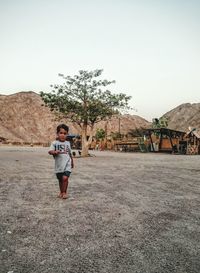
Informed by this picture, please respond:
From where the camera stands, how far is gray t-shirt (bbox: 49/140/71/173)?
621cm

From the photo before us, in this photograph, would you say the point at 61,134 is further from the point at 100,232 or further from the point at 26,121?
the point at 26,121

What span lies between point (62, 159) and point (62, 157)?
5 centimetres

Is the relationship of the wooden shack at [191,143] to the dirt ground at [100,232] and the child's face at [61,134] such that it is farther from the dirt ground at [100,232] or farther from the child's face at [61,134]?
the child's face at [61,134]

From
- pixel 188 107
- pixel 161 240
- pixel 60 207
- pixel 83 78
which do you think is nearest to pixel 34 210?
pixel 60 207

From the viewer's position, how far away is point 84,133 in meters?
27.6

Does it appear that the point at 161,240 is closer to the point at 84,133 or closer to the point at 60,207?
the point at 60,207

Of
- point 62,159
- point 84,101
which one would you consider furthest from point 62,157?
point 84,101

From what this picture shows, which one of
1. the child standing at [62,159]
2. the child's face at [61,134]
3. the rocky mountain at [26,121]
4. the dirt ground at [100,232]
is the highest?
the rocky mountain at [26,121]

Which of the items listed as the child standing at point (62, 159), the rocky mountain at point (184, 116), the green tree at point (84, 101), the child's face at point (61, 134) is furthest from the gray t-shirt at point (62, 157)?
the rocky mountain at point (184, 116)

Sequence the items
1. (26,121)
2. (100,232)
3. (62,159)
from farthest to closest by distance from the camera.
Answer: (26,121)
(62,159)
(100,232)

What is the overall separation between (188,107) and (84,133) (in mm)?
147158

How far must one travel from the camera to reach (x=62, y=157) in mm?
6289

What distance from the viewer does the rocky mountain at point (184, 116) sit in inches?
5380

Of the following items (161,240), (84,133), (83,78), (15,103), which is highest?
(15,103)
